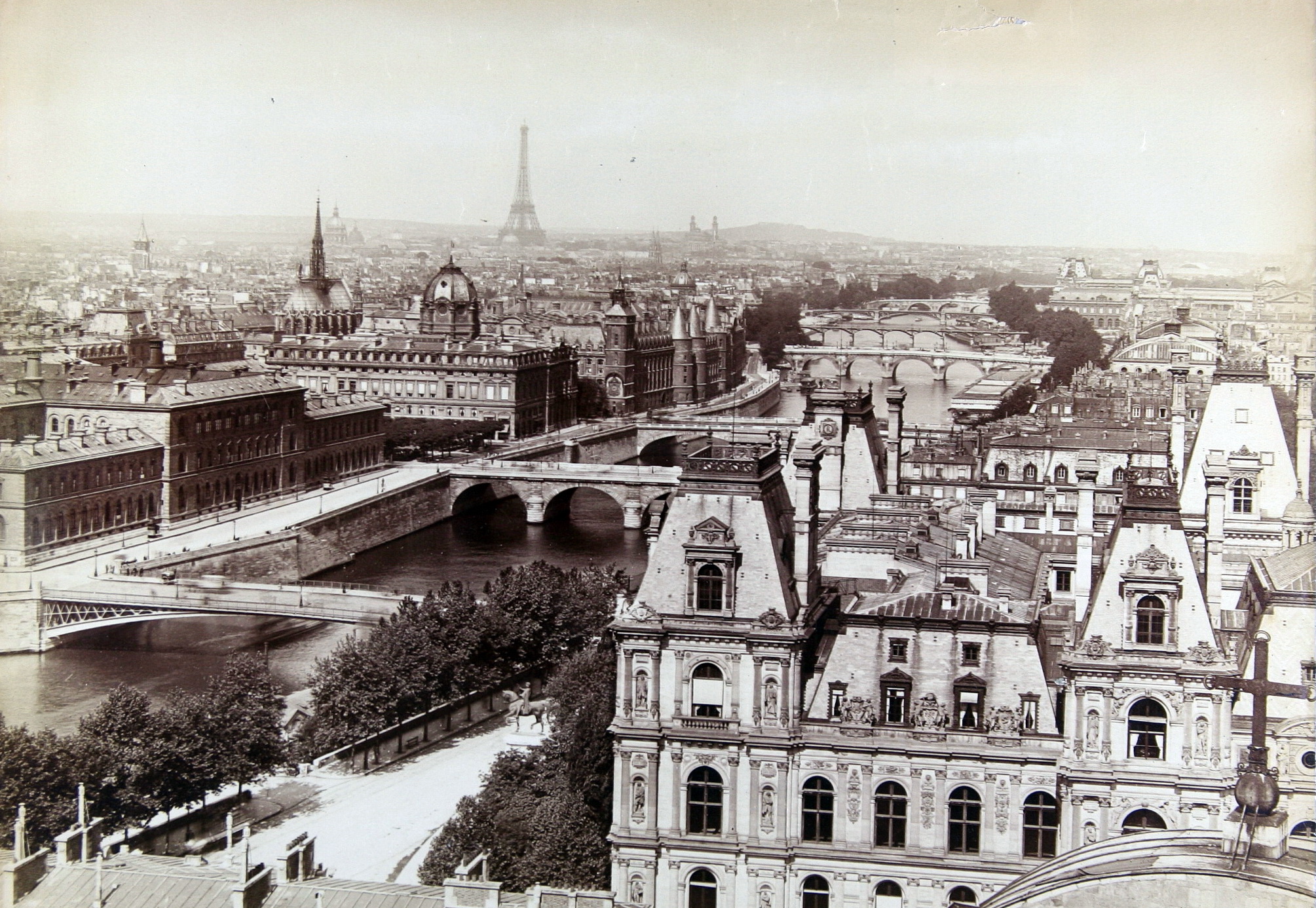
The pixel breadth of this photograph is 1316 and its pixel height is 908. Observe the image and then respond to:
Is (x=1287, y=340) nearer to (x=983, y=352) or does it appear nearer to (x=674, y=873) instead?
(x=674, y=873)

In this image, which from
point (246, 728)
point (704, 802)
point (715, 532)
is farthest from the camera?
point (246, 728)

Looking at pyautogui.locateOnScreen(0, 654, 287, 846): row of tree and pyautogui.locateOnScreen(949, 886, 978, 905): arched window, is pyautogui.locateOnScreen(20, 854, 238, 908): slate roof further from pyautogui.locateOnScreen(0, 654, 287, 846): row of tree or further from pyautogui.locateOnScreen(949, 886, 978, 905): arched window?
pyautogui.locateOnScreen(949, 886, 978, 905): arched window

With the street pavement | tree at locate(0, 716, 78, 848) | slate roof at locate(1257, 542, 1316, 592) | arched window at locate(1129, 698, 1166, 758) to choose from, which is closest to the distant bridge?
the street pavement

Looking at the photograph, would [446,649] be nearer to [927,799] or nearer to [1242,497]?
[1242,497]

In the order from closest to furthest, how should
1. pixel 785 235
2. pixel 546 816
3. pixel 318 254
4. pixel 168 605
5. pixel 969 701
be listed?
pixel 969 701 < pixel 546 816 < pixel 168 605 < pixel 785 235 < pixel 318 254

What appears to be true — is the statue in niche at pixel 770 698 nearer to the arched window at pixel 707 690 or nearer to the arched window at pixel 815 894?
the arched window at pixel 707 690

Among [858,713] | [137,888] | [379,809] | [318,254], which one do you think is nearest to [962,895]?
[858,713]

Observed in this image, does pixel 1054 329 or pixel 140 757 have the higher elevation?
pixel 1054 329
